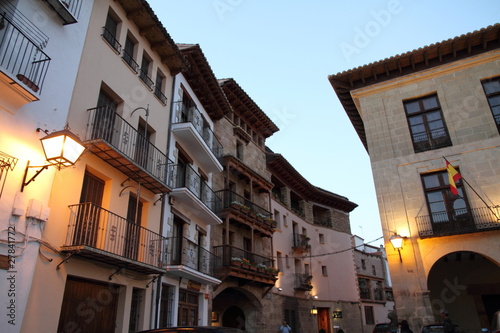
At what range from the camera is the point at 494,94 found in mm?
15727

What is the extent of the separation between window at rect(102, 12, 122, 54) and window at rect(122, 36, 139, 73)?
0.38 meters

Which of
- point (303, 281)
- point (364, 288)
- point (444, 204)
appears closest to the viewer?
point (444, 204)

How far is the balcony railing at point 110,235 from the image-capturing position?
29.3 feet

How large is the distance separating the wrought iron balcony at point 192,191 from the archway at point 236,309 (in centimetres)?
593

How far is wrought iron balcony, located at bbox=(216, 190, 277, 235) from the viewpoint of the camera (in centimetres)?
1995

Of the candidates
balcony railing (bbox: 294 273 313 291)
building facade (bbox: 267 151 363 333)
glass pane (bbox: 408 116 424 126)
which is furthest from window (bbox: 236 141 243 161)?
glass pane (bbox: 408 116 424 126)

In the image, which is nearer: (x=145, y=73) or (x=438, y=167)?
(x=145, y=73)

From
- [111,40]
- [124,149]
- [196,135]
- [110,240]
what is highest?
[111,40]

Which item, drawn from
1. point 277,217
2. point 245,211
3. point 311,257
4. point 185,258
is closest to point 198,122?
point 245,211

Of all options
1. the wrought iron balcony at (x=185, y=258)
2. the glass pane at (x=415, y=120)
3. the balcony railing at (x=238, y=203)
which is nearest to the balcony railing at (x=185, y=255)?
the wrought iron balcony at (x=185, y=258)

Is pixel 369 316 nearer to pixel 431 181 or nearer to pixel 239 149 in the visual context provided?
pixel 239 149

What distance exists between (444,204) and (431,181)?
3.66 feet

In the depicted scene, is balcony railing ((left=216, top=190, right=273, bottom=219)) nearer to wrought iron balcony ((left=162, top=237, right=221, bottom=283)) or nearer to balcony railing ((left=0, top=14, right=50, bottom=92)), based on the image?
wrought iron balcony ((left=162, top=237, right=221, bottom=283))

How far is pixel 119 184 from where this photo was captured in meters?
11.1
